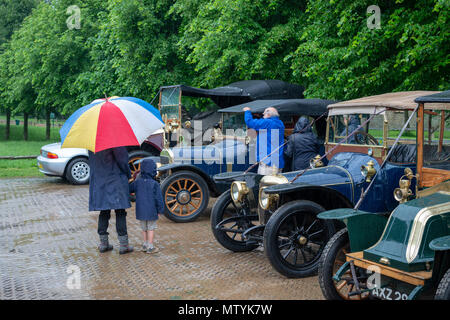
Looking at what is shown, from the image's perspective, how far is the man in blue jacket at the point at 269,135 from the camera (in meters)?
7.40

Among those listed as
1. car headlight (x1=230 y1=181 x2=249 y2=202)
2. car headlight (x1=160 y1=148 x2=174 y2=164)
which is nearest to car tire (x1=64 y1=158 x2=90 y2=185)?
car headlight (x1=160 y1=148 x2=174 y2=164)

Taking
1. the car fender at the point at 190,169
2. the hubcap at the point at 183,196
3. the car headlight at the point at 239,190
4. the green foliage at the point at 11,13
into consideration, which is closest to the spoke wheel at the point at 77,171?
the car fender at the point at 190,169

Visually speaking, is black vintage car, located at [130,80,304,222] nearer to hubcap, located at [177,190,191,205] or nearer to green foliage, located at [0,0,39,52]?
hubcap, located at [177,190,191,205]

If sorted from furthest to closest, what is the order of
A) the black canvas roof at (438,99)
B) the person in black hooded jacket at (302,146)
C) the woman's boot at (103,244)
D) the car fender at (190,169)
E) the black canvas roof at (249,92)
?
the black canvas roof at (249,92) → the car fender at (190,169) → the person in black hooded jacket at (302,146) → the woman's boot at (103,244) → the black canvas roof at (438,99)

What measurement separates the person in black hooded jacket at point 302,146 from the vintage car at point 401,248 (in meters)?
2.54

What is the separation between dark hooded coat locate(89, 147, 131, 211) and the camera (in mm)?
6078

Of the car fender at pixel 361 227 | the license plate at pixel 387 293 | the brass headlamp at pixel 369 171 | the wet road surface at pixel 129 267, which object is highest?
the brass headlamp at pixel 369 171

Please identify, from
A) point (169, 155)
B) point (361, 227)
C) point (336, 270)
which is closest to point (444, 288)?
point (361, 227)

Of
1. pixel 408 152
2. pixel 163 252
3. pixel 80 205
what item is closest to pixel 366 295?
pixel 408 152

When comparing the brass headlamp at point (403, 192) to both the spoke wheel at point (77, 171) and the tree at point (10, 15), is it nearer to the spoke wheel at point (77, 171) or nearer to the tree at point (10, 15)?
the spoke wheel at point (77, 171)

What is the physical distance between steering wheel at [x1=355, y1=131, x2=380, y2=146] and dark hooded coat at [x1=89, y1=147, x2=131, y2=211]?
318 cm

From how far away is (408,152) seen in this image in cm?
593

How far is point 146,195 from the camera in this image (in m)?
6.25

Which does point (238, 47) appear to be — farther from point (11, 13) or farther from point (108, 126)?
point (11, 13)
